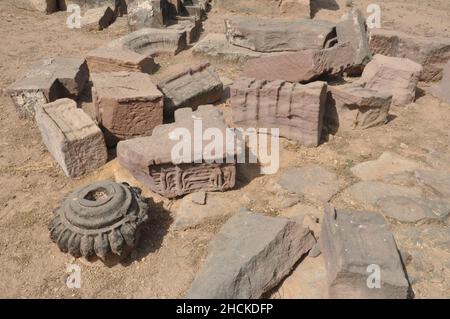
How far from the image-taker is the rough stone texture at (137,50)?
666cm

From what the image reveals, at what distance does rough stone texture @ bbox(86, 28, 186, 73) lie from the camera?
262 inches

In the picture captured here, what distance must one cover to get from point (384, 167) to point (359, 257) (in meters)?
2.04

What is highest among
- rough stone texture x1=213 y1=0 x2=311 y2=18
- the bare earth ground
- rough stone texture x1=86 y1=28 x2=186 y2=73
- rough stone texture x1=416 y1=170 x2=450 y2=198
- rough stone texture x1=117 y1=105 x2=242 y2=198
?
rough stone texture x1=213 y1=0 x2=311 y2=18

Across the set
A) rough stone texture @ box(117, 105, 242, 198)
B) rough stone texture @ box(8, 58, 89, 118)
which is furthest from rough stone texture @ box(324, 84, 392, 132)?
rough stone texture @ box(8, 58, 89, 118)

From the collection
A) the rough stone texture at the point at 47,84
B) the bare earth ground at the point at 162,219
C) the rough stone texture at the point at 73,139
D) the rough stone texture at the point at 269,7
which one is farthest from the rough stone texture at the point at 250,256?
the rough stone texture at the point at 269,7

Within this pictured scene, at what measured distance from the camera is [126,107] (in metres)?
4.85

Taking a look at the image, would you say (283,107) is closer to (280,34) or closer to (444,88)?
(280,34)

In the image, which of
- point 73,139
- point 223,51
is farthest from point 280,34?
point 73,139

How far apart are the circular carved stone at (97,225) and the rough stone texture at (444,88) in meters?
5.23

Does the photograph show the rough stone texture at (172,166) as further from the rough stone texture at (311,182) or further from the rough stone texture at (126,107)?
the rough stone texture at (311,182)

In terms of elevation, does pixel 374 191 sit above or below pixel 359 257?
below

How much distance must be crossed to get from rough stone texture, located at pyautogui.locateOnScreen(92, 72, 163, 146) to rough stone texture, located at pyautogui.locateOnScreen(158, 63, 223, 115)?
0.42m

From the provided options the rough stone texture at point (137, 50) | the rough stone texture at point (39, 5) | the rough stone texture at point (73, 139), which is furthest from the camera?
the rough stone texture at point (39, 5)

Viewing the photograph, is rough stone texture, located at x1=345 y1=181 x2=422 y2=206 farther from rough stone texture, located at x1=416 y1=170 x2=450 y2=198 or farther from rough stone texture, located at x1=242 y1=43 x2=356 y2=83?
rough stone texture, located at x1=242 y1=43 x2=356 y2=83
